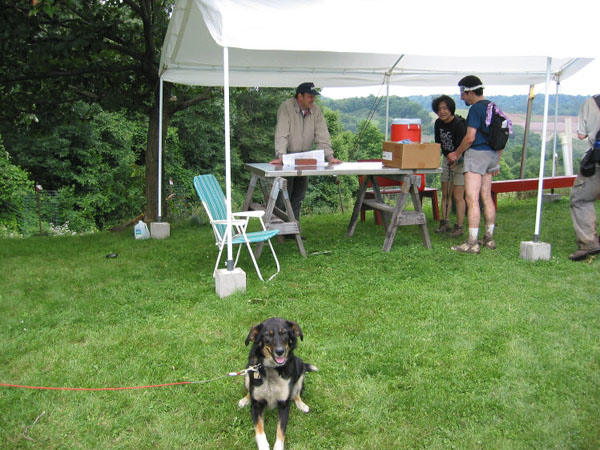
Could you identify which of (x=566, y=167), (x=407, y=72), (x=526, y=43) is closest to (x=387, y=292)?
(x=526, y=43)

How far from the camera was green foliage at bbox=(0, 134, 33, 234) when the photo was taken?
15969 mm

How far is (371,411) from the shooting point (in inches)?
106

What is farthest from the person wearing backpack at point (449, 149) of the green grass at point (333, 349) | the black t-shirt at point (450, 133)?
the green grass at point (333, 349)

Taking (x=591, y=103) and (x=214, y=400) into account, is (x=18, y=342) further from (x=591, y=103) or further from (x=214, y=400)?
(x=591, y=103)

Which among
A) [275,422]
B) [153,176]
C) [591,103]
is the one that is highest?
[591,103]

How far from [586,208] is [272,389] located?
430 cm

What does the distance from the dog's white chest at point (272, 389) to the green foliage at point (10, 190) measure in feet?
51.2

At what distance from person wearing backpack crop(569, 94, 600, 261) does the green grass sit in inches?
10.5

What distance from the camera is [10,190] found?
52.7 ft

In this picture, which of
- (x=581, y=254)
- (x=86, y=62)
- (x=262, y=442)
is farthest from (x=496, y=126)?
(x=86, y=62)

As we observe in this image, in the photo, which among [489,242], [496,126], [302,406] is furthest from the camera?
[489,242]

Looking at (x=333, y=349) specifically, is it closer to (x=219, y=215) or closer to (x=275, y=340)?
(x=275, y=340)

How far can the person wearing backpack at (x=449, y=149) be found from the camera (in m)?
6.31

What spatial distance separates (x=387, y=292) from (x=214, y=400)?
2.09 metres
